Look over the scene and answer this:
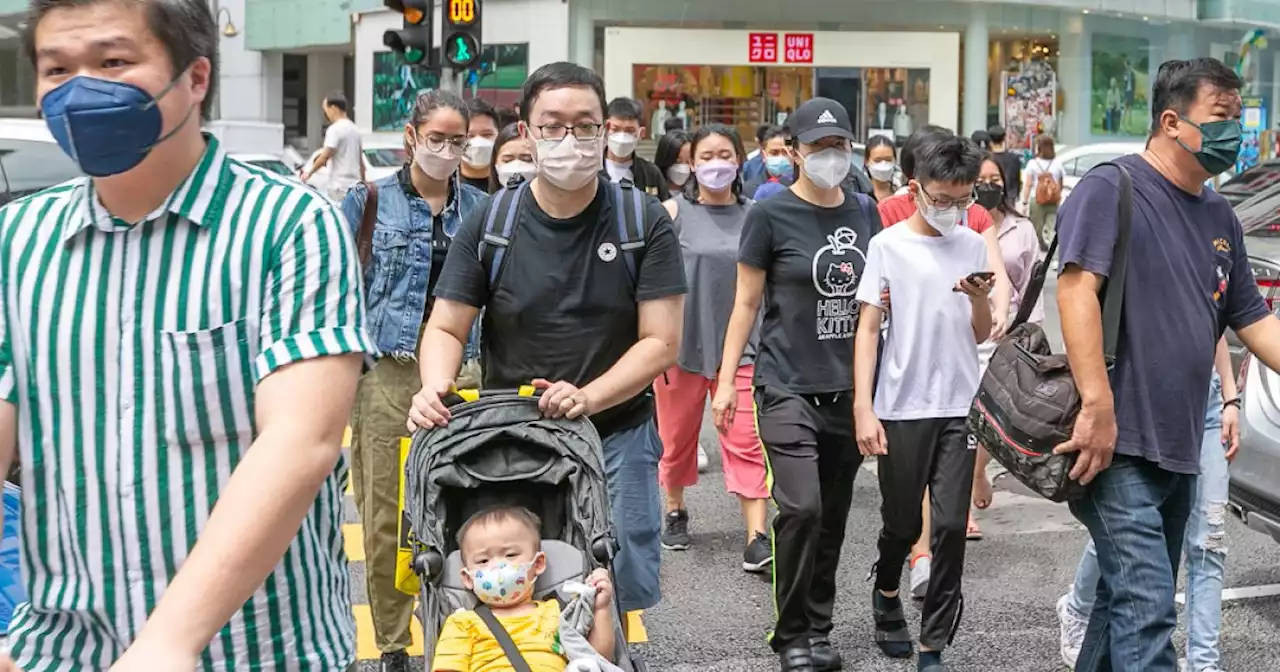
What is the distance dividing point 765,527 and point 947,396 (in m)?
2.00

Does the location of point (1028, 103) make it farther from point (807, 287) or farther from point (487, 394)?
point (487, 394)

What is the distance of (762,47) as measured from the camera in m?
27.6

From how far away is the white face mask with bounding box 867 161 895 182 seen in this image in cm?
924

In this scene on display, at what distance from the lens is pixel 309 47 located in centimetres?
3719

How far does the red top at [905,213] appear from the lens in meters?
6.82

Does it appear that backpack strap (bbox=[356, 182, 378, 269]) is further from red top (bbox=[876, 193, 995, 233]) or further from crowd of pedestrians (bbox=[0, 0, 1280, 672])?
red top (bbox=[876, 193, 995, 233])

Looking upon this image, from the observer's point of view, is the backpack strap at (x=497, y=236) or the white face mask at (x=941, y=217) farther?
the white face mask at (x=941, y=217)

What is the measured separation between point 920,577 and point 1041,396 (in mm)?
2313

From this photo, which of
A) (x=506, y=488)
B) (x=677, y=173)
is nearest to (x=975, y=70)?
(x=677, y=173)

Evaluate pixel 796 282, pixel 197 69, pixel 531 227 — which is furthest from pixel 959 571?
pixel 197 69

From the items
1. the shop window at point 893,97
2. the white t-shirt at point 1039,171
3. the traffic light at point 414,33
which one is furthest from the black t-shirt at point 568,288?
the shop window at point 893,97

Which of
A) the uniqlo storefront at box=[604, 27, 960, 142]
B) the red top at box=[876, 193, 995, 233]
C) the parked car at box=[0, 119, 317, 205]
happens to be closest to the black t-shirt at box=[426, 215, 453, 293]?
the red top at box=[876, 193, 995, 233]

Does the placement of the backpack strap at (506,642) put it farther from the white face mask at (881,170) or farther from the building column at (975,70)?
the building column at (975,70)

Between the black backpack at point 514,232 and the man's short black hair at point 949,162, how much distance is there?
132cm
